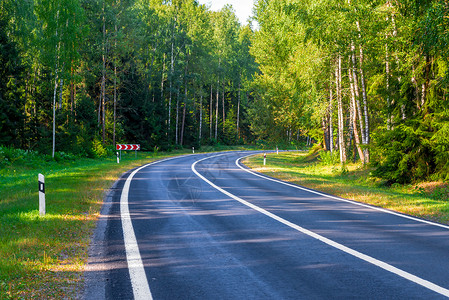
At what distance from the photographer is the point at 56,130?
99.6ft

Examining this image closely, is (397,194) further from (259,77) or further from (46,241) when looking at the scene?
(259,77)

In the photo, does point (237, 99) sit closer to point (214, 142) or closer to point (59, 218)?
point (214, 142)

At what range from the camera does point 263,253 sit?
19.6ft

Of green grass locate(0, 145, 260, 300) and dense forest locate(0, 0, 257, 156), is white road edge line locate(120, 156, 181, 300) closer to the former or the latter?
green grass locate(0, 145, 260, 300)

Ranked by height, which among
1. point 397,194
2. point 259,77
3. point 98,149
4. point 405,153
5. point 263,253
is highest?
point 259,77

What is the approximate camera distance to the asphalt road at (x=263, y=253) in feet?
14.8

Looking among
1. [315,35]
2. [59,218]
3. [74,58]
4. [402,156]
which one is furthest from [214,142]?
[59,218]

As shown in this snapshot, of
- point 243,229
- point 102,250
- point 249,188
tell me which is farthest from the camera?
point 249,188

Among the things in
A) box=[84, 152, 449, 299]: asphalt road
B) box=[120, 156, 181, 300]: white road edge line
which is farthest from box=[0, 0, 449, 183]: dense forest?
box=[120, 156, 181, 300]: white road edge line

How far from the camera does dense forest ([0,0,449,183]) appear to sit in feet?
50.3

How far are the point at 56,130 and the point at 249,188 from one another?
2172 centimetres

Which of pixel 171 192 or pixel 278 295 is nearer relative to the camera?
pixel 278 295

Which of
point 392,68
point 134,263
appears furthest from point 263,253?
point 392,68

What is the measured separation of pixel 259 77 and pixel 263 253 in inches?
1458
